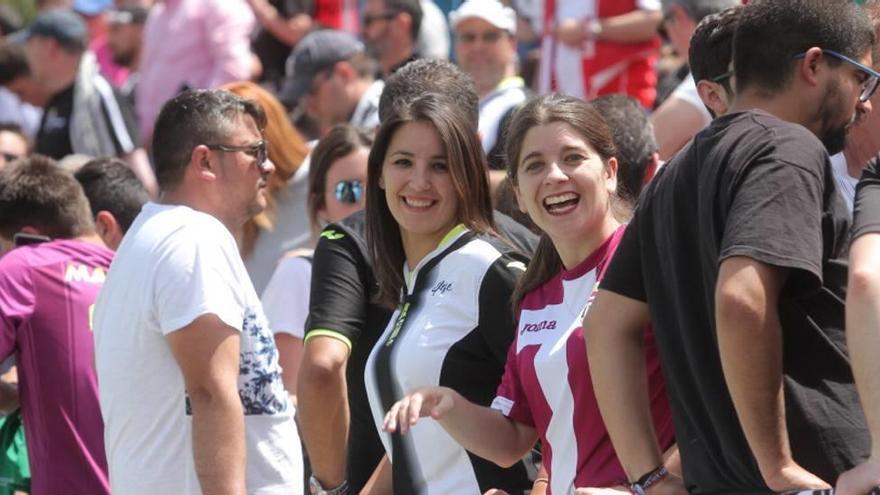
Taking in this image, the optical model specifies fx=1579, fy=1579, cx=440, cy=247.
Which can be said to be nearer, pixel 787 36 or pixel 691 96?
pixel 787 36

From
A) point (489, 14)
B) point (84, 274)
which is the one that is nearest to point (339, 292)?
point (84, 274)

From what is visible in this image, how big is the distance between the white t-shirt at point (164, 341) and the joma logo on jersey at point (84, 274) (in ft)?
2.66

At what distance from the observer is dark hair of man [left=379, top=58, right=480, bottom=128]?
16.1 ft

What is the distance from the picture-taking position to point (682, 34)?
7074 mm

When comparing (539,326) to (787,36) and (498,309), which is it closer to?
(498,309)

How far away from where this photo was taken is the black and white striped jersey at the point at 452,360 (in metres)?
4.24

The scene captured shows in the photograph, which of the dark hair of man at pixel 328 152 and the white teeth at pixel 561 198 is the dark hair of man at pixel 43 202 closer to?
the dark hair of man at pixel 328 152

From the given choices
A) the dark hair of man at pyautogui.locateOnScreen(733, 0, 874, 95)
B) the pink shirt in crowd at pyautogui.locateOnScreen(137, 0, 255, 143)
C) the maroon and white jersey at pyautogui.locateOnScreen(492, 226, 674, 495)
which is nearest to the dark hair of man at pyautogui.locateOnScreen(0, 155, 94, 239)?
the maroon and white jersey at pyautogui.locateOnScreen(492, 226, 674, 495)

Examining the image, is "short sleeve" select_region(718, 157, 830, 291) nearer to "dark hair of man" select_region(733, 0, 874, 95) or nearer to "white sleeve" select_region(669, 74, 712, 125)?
"dark hair of man" select_region(733, 0, 874, 95)

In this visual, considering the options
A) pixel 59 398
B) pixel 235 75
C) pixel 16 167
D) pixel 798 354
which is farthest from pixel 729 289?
pixel 235 75

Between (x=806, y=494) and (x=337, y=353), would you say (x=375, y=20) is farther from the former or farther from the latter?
(x=806, y=494)

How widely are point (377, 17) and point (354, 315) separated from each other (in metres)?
4.43

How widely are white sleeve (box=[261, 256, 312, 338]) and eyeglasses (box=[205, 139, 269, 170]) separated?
86 cm

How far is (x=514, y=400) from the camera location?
4.01 m
